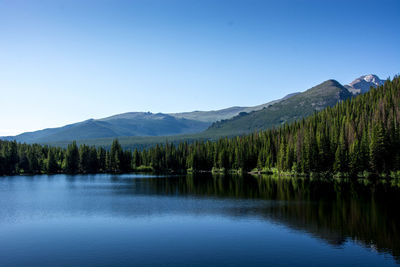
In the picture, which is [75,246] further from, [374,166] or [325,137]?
[325,137]

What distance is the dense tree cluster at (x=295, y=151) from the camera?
→ 10062cm

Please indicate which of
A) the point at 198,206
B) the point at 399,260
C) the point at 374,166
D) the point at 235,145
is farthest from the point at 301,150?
the point at 399,260

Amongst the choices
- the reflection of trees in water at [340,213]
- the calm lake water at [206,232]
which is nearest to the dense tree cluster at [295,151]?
the reflection of trees in water at [340,213]

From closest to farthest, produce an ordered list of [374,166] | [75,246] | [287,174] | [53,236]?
[75,246]
[53,236]
[374,166]
[287,174]

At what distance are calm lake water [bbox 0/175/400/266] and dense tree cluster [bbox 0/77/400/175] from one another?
3807cm

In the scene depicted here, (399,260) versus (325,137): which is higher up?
(325,137)

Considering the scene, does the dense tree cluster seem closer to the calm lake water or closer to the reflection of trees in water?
the reflection of trees in water

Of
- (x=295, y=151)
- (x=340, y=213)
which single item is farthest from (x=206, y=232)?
(x=295, y=151)

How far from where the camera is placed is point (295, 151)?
4963 inches

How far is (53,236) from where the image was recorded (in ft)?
126

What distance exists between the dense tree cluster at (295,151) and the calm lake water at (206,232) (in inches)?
1499

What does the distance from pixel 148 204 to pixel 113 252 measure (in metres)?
28.6

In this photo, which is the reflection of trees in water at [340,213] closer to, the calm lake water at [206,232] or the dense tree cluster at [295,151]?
the calm lake water at [206,232]

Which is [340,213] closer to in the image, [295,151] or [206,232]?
[206,232]
